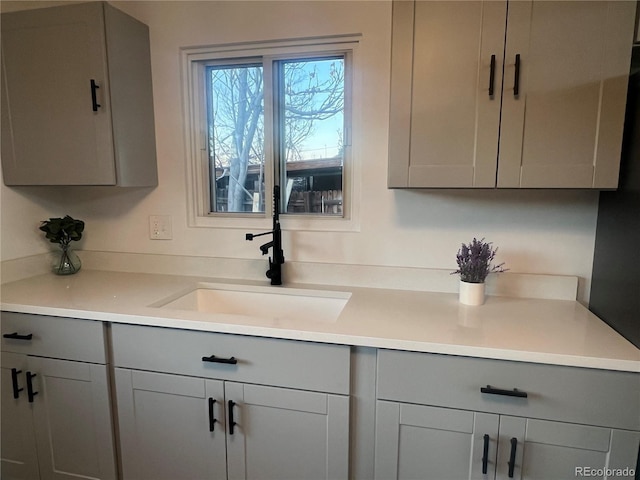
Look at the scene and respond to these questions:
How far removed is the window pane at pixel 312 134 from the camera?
1783 millimetres

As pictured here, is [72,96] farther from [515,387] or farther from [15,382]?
[515,387]

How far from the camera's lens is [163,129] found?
1.91 meters

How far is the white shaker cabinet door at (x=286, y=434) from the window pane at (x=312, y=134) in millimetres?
917

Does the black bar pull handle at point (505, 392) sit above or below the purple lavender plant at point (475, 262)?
below

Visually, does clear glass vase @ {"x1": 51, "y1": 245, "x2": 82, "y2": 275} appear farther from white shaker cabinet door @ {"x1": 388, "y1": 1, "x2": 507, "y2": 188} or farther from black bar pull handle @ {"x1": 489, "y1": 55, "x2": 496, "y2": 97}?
black bar pull handle @ {"x1": 489, "y1": 55, "x2": 496, "y2": 97}

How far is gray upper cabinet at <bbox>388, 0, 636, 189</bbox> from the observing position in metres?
1.20

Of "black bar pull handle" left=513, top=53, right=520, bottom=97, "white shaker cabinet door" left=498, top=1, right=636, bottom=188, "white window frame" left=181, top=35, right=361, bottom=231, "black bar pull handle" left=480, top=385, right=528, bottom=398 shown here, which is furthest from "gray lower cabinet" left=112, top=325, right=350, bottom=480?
"black bar pull handle" left=513, top=53, right=520, bottom=97

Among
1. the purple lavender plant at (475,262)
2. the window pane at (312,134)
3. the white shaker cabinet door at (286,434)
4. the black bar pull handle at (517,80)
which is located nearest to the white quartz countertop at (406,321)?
the purple lavender plant at (475,262)

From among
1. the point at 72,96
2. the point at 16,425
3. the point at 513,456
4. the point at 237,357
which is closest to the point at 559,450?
the point at 513,456

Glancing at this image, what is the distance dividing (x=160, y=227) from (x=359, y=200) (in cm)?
107

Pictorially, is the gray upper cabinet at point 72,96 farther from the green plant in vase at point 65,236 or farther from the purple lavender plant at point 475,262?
the purple lavender plant at point 475,262

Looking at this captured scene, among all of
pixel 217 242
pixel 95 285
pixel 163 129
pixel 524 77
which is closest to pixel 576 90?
pixel 524 77

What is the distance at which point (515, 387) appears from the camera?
109 cm

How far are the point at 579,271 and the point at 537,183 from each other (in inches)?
21.2
